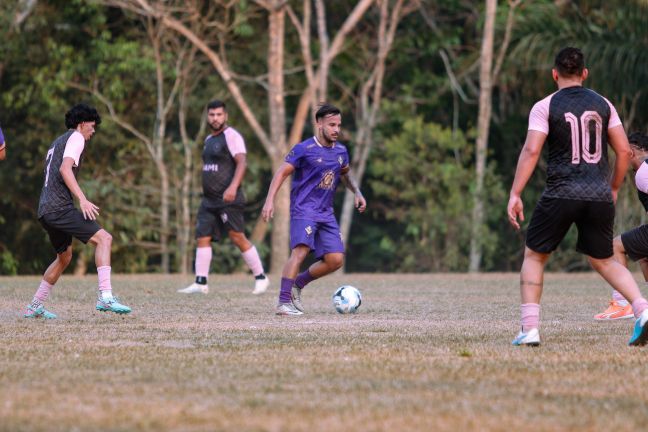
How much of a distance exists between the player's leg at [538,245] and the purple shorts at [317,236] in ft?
10.7

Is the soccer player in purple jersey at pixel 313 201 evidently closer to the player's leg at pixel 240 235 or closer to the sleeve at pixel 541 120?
the sleeve at pixel 541 120

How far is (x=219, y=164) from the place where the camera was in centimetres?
1569

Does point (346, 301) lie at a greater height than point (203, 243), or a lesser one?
lesser

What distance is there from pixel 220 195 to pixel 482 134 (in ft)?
47.6

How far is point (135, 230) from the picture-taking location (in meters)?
28.4

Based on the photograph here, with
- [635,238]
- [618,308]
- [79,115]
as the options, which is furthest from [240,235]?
[635,238]

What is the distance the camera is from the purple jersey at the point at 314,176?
11625 mm

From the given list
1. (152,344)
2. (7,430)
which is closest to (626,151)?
(152,344)

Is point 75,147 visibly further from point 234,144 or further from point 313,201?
point 234,144

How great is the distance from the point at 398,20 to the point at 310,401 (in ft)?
82.8

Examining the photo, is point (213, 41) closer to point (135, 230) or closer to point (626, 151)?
point (135, 230)

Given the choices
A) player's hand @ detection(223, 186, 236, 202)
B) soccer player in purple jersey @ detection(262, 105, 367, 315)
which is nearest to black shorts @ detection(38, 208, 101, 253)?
soccer player in purple jersey @ detection(262, 105, 367, 315)

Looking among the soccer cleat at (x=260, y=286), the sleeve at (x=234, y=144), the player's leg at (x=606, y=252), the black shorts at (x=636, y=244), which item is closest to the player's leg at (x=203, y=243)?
the soccer cleat at (x=260, y=286)

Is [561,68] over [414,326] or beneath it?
over
